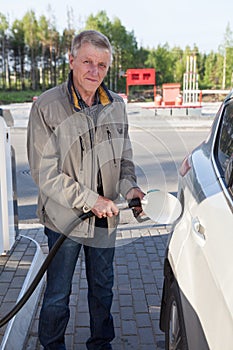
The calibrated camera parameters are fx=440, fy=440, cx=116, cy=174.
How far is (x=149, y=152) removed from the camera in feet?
7.92

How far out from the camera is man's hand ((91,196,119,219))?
2215 mm

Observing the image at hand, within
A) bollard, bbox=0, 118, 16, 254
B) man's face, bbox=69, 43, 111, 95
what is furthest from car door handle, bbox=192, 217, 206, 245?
bollard, bbox=0, 118, 16, 254

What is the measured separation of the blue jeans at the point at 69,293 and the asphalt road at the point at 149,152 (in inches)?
20.9

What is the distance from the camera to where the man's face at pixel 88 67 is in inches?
86.9

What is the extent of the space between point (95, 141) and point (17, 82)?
142 feet

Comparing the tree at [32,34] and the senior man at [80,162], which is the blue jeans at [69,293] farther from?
the tree at [32,34]

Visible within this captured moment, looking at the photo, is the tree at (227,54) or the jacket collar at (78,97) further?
the tree at (227,54)

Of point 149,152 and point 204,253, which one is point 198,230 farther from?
point 149,152

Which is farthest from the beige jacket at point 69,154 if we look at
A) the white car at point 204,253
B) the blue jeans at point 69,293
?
the white car at point 204,253

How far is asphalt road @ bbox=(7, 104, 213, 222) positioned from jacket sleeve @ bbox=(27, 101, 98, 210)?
1.41 feet

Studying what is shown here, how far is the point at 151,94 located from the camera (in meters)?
37.0

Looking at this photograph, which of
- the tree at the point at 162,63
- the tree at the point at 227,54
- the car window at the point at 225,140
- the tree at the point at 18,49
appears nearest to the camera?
the car window at the point at 225,140

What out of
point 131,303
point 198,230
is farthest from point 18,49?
point 198,230

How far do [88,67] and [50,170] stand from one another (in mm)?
554
